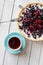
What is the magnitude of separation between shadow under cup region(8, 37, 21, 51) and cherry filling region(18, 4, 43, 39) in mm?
66

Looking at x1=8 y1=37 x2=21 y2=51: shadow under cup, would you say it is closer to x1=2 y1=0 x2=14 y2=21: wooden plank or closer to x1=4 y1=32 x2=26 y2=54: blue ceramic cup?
x1=4 y1=32 x2=26 y2=54: blue ceramic cup

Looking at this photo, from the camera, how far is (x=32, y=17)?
1.15 m

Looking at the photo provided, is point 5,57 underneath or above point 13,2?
underneath

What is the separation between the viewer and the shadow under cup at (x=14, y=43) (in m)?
1.12

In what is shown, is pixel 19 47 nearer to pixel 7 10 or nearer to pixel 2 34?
pixel 2 34

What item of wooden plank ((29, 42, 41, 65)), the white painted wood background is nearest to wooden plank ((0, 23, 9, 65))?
the white painted wood background

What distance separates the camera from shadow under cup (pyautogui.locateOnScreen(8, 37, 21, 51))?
1118mm

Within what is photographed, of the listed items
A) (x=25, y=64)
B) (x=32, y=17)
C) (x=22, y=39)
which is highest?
(x=32, y=17)

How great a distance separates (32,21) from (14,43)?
0.49 ft

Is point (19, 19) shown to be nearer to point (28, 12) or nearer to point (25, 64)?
point (28, 12)

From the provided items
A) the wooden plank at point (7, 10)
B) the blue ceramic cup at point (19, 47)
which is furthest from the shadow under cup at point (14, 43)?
the wooden plank at point (7, 10)

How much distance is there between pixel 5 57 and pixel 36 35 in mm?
197

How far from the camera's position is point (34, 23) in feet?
3.76

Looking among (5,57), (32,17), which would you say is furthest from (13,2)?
(5,57)
